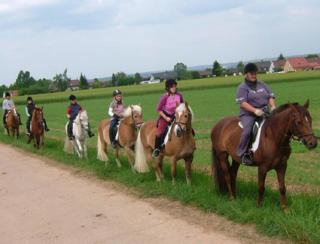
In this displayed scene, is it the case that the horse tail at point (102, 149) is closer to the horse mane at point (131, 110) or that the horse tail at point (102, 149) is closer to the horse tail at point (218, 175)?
the horse mane at point (131, 110)

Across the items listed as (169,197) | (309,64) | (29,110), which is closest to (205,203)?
(169,197)

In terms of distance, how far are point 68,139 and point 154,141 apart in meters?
6.44

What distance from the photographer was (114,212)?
840 centimetres

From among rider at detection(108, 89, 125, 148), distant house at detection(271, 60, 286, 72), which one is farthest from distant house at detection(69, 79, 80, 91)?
rider at detection(108, 89, 125, 148)

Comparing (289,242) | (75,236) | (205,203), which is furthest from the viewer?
(205,203)

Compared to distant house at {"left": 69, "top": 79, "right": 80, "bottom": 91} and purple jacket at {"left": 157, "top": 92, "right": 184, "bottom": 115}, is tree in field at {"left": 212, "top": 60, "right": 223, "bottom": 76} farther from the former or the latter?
purple jacket at {"left": 157, "top": 92, "right": 184, "bottom": 115}

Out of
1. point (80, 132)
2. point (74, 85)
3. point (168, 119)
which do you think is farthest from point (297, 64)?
point (168, 119)

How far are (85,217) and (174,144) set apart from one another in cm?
280

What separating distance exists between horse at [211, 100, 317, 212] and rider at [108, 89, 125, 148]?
4892 mm

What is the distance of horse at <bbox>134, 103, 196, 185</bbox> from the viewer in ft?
31.9

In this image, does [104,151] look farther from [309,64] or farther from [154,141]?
[309,64]

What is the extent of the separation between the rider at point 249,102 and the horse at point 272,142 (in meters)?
0.23

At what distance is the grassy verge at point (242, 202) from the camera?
633 centimetres

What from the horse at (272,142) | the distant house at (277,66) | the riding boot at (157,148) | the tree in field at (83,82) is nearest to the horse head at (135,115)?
the riding boot at (157,148)
